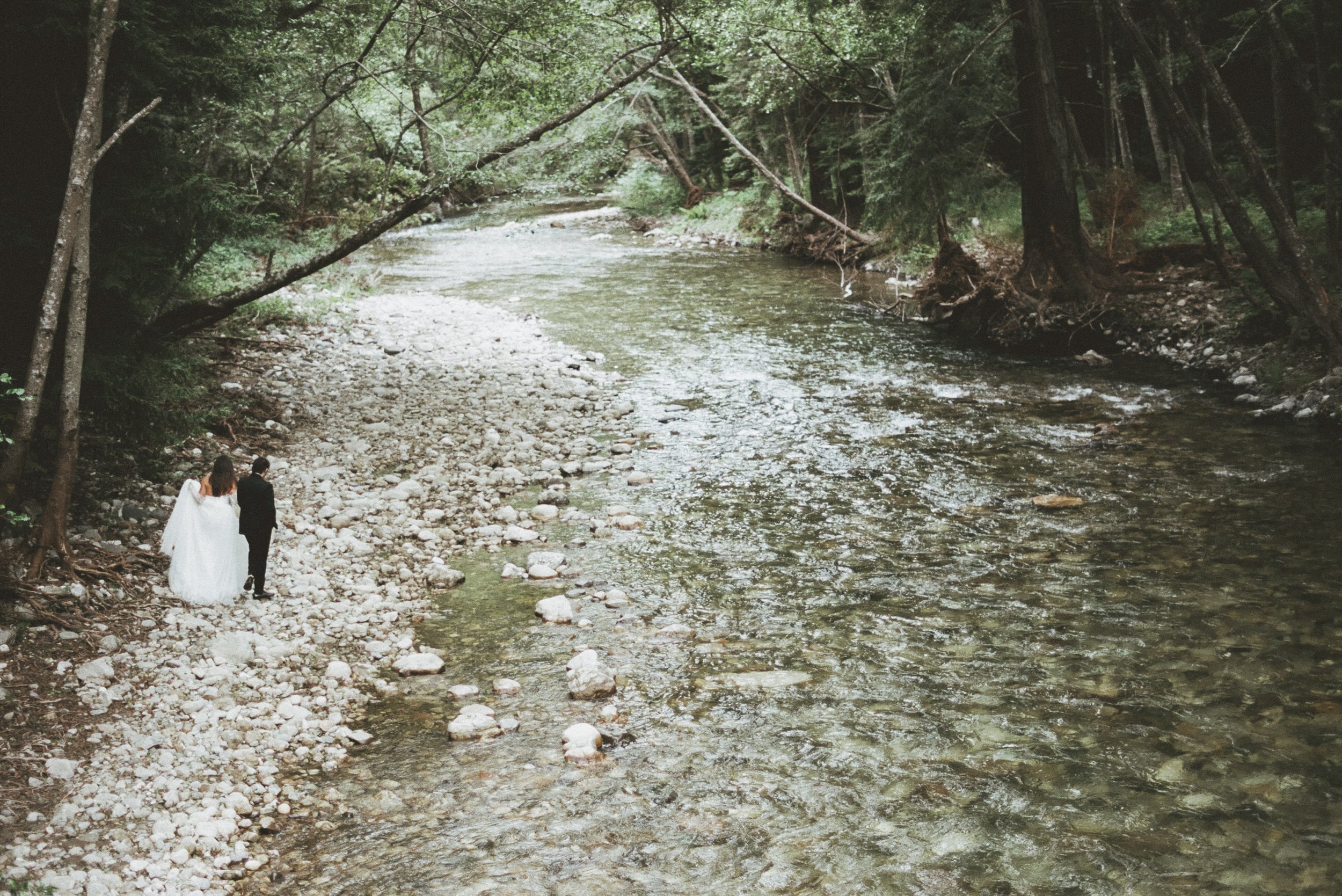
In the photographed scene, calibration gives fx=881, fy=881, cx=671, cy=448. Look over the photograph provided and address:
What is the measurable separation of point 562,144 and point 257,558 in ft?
33.9

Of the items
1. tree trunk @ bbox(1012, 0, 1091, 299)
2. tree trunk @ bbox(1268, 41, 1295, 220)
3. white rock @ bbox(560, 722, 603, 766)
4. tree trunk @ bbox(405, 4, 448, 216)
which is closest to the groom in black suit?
white rock @ bbox(560, 722, 603, 766)

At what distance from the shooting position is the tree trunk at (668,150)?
34219mm

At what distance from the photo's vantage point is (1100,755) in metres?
5.01

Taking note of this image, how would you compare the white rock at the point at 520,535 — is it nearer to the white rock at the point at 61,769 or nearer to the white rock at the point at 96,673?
the white rock at the point at 96,673

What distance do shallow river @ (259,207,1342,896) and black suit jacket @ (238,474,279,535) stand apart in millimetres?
1514

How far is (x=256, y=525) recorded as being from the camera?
21.8 feet

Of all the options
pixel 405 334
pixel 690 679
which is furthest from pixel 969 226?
pixel 690 679

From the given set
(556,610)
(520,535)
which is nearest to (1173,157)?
(520,535)

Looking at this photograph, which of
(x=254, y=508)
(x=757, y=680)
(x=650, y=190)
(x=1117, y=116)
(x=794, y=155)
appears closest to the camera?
(x=757, y=680)

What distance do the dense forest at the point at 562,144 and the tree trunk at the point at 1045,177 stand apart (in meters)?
0.05

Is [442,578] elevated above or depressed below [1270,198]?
below

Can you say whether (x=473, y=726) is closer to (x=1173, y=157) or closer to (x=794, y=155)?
(x=1173, y=157)

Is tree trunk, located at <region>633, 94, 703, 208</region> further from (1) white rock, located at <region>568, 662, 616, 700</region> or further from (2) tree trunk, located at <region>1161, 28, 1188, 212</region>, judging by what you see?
A: (1) white rock, located at <region>568, 662, 616, 700</region>

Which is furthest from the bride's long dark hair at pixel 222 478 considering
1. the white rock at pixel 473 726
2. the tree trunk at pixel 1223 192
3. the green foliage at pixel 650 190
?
the green foliage at pixel 650 190
